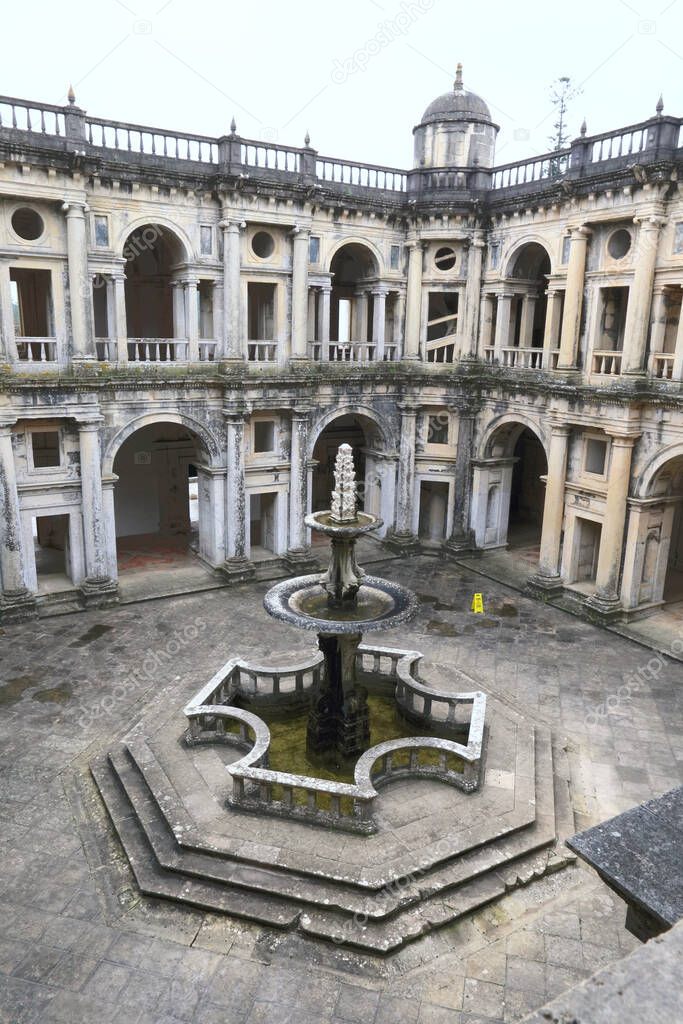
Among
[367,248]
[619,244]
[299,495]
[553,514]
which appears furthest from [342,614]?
[367,248]

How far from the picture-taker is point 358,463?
36.2 metres

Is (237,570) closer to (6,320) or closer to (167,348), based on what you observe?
(167,348)

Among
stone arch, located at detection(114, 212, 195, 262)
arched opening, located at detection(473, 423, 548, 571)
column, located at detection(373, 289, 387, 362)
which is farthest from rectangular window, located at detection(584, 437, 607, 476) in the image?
stone arch, located at detection(114, 212, 195, 262)

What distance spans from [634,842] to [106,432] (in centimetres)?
2204

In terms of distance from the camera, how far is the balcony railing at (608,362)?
23.5 m

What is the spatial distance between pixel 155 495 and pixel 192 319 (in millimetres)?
9775

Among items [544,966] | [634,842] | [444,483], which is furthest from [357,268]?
[634,842]

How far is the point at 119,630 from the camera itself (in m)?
22.6

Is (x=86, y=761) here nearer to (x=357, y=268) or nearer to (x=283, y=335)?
(x=283, y=335)

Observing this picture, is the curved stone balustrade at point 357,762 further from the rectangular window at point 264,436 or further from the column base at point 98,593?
the rectangular window at point 264,436

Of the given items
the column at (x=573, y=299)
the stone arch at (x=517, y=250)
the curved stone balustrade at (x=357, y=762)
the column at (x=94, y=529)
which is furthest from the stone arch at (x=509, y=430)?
the column at (x=94, y=529)

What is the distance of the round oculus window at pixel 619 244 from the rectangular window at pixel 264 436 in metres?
12.8

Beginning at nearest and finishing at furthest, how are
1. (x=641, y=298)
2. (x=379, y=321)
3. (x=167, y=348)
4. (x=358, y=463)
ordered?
(x=641, y=298) → (x=167, y=348) → (x=379, y=321) → (x=358, y=463)

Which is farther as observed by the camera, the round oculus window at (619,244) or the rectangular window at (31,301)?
the rectangular window at (31,301)
